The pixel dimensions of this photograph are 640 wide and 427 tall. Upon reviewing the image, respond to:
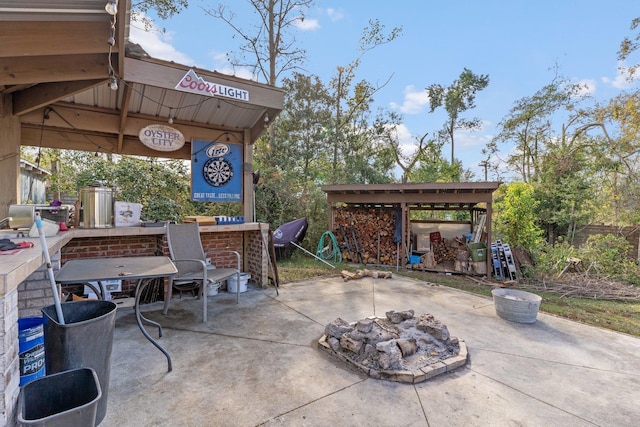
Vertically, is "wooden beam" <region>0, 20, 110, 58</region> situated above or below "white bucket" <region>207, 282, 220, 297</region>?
above

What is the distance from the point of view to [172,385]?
6.92ft

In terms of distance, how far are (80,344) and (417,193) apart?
6.71 metres

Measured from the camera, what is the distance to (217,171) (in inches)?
185

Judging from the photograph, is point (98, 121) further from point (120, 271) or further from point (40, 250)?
point (40, 250)

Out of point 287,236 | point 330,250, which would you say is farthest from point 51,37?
point 330,250

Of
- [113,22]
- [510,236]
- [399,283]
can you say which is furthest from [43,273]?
[510,236]

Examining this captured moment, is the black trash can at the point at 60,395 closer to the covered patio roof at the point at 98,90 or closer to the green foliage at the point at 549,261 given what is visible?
the covered patio roof at the point at 98,90

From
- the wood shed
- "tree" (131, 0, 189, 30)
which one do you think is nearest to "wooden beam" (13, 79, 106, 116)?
the wood shed

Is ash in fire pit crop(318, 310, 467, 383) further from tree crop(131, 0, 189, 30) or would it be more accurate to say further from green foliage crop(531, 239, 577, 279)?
tree crop(131, 0, 189, 30)

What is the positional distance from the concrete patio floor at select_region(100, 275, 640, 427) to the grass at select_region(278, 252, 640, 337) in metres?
0.51

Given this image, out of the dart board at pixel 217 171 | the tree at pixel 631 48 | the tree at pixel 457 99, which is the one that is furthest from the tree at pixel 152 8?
the tree at pixel 631 48

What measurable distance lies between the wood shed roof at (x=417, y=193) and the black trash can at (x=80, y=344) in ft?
20.1

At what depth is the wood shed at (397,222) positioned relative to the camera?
6.89 m

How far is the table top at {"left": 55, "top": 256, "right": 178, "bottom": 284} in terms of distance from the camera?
2.00 meters
